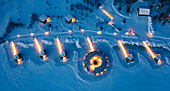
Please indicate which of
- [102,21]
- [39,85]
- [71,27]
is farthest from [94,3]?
[39,85]

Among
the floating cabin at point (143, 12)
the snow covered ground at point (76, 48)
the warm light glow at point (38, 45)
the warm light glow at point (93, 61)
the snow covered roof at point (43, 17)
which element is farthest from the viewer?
the snow covered roof at point (43, 17)

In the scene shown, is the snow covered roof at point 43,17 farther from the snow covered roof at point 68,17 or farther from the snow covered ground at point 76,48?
the snow covered roof at point 68,17

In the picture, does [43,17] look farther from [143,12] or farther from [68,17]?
[143,12]

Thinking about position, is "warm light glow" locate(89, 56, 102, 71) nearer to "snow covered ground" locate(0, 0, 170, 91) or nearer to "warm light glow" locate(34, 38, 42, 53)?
"snow covered ground" locate(0, 0, 170, 91)

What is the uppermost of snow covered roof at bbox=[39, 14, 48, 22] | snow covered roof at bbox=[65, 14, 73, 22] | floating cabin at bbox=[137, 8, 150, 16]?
snow covered roof at bbox=[39, 14, 48, 22]

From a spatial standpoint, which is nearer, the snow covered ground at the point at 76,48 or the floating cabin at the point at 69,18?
the snow covered ground at the point at 76,48

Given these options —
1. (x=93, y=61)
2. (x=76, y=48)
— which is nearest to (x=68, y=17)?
(x=76, y=48)

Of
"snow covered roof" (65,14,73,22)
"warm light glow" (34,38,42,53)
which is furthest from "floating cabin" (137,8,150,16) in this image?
"warm light glow" (34,38,42,53)

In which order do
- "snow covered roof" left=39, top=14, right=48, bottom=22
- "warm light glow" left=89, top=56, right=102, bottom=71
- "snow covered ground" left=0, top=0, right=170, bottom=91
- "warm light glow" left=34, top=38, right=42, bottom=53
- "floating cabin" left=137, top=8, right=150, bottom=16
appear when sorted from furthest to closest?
"snow covered roof" left=39, top=14, right=48, bottom=22, "floating cabin" left=137, top=8, right=150, bottom=16, "warm light glow" left=34, top=38, right=42, bottom=53, "warm light glow" left=89, top=56, right=102, bottom=71, "snow covered ground" left=0, top=0, right=170, bottom=91

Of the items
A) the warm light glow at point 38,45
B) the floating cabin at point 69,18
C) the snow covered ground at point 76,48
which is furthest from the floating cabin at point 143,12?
the warm light glow at point 38,45
